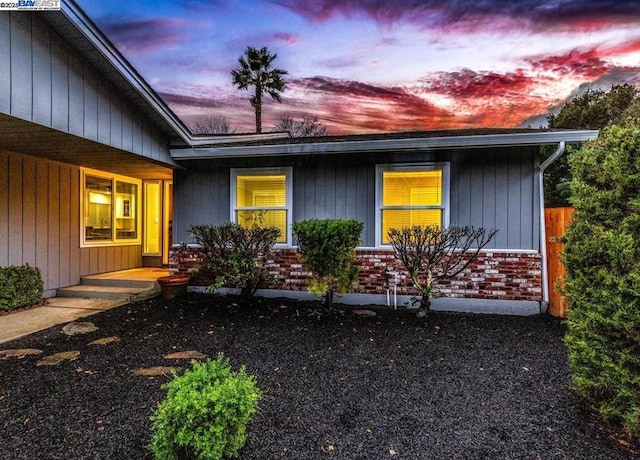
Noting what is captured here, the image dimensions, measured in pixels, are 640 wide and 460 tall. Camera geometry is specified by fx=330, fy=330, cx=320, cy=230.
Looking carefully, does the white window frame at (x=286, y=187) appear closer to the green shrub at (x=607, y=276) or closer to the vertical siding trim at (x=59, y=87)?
the vertical siding trim at (x=59, y=87)

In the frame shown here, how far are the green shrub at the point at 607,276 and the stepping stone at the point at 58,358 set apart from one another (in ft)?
15.9

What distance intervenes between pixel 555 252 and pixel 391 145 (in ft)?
10.9

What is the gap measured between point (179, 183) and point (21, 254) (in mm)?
2929

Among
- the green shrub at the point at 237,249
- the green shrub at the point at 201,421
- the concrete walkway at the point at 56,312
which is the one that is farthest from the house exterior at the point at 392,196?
the green shrub at the point at 201,421

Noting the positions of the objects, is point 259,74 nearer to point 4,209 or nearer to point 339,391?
point 4,209

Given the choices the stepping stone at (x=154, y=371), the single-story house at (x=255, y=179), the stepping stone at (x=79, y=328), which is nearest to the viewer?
the stepping stone at (x=154, y=371)

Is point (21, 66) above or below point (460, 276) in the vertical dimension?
above

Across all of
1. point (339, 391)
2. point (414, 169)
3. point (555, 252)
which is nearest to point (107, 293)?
point (339, 391)

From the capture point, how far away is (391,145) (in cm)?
547

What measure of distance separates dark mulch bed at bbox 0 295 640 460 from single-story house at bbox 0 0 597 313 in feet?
4.16

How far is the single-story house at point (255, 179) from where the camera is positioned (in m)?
4.71

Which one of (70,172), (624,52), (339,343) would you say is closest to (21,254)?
(70,172)

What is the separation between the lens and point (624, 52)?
299 inches

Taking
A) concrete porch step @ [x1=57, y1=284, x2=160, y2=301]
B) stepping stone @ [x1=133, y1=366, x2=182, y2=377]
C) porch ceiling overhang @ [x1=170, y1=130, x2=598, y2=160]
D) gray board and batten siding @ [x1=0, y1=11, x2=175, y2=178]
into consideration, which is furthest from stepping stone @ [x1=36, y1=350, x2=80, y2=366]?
porch ceiling overhang @ [x1=170, y1=130, x2=598, y2=160]
